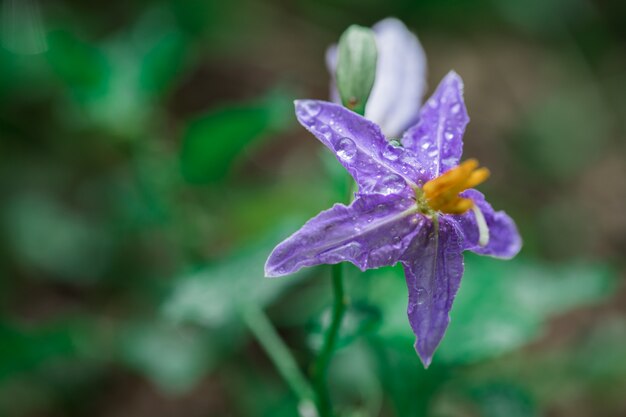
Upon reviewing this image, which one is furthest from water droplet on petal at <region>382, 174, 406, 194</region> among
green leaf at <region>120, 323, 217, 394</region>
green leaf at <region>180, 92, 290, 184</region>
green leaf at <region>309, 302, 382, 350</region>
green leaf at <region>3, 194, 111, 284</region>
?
green leaf at <region>3, 194, 111, 284</region>

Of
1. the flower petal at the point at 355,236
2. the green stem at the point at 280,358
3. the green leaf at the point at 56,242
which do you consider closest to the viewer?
the flower petal at the point at 355,236

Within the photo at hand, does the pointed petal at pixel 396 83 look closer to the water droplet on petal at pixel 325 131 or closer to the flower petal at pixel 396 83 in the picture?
the flower petal at pixel 396 83

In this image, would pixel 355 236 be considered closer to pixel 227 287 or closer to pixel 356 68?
pixel 356 68

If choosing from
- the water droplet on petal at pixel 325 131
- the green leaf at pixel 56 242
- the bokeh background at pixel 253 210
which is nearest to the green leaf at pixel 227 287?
the bokeh background at pixel 253 210

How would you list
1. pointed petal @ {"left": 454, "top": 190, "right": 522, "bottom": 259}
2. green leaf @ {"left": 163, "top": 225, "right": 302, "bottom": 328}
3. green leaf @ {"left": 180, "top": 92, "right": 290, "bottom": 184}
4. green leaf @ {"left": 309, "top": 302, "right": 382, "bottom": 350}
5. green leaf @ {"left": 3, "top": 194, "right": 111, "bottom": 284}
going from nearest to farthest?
pointed petal @ {"left": 454, "top": 190, "right": 522, "bottom": 259}, green leaf @ {"left": 309, "top": 302, "right": 382, "bottom": 350}, green leaf @ {"left": 163, "top": 225, "right": 302, "bottom": 328}, green leaf @ {"left": 180, "top": 92, "right": 290, "bottom": 184}, green leaf @ {"left": 3, "top": 194, "right": 111, "bottom": 284}

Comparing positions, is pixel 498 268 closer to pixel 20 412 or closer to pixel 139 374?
pixel 139 374

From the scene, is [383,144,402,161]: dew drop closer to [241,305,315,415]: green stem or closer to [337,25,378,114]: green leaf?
[337,25,378,114]: green leaf
